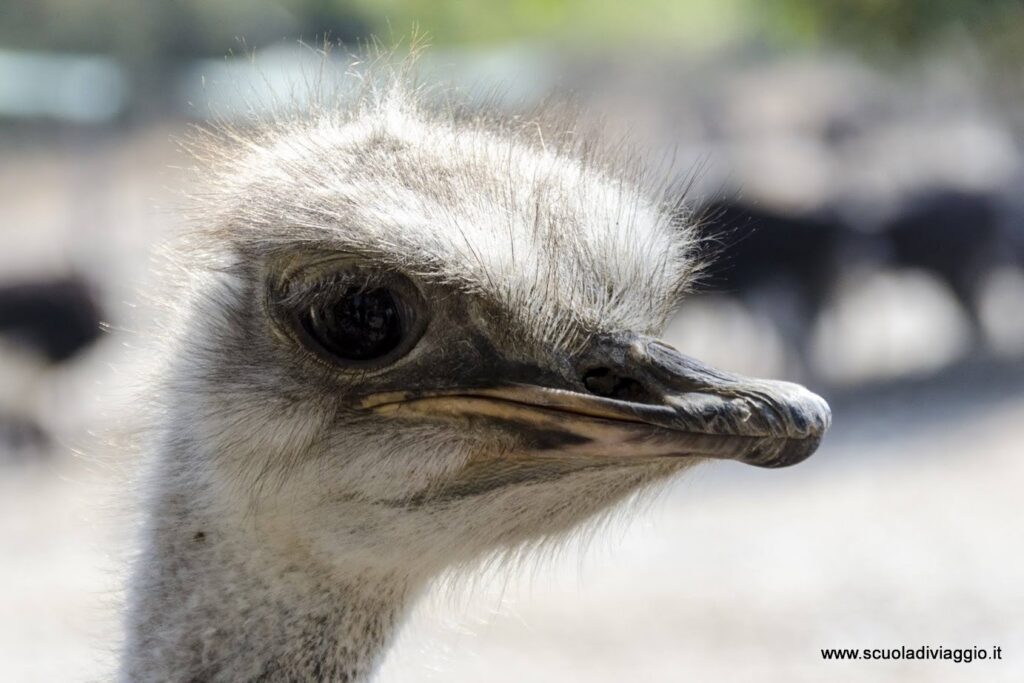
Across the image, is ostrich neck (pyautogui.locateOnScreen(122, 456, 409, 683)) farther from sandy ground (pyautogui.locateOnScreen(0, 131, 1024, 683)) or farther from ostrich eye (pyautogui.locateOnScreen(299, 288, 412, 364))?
sandy ground (pyautogui.locateOnScreen(0, 131, 1024, 683))

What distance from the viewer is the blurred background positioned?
17.5ft

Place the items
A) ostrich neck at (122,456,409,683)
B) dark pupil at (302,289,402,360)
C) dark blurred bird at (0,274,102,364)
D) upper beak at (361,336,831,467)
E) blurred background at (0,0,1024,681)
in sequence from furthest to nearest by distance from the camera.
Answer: dark blurred bird at (0,274,102,364), blurred background at (0,0,1024,681), ostrich neck at (122,456,409,683), dark pupil at (302,289,402,360), upper beak at (361,336,831,467)

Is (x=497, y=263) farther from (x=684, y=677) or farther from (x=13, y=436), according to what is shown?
(x=13, y=436)

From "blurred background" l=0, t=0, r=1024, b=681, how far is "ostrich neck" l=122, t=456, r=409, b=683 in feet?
0.63

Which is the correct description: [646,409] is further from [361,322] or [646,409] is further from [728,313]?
[728,313]

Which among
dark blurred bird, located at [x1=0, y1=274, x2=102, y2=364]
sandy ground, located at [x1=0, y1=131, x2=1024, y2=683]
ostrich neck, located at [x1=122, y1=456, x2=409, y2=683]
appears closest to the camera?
ostrich neck, located at [x1=122, y1=456, x2=409, y2=683]

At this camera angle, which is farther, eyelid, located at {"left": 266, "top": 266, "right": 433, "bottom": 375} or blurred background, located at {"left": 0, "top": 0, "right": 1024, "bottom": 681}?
blurred background, located at {"left": 0, "top": 0, "right": 1024, "bottom": 681}

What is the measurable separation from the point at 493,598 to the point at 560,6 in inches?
689

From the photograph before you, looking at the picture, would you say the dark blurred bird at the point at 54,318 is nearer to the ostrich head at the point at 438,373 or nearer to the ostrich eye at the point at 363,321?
the ostrich head at the point at 438,373

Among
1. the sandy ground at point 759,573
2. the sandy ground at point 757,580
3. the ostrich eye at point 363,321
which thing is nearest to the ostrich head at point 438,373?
the ostrich eye at point 363,321

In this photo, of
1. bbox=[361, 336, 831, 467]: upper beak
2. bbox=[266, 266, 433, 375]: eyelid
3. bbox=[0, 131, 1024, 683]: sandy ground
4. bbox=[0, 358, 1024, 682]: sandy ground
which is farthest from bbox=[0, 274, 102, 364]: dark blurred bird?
bbox=[361, 336, 831, 467]: upper beak

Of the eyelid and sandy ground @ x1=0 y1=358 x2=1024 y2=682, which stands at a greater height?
the eyelid

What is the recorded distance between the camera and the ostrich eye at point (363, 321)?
1789mm

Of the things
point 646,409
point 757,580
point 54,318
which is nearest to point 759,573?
point 757,580
